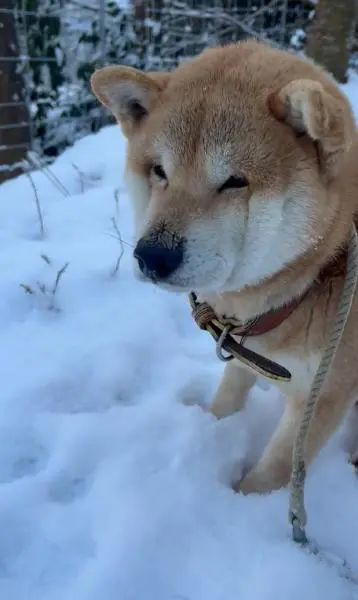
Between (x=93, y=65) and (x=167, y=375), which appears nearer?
(x=167, y=375)

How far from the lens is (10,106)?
5059 millimetres

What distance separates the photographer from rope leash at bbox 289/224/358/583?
1.35m

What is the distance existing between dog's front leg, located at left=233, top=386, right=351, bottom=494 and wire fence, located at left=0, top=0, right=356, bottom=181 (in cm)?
337

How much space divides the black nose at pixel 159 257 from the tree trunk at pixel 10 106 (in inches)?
145

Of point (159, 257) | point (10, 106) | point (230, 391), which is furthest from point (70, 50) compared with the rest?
point (159, 257)

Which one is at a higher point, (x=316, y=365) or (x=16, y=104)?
(x=316, y=365)

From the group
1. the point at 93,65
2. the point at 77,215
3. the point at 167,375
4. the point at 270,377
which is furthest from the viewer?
the point at 93,65

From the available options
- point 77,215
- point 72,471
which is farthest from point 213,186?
point 77,215

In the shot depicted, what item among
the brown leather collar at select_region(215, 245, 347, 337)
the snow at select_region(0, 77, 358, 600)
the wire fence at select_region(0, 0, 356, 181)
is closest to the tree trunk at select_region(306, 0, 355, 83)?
the wire fence at select_region(0, 0, 356, 181)

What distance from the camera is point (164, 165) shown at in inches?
57.2

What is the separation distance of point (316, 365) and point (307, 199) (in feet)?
1.51

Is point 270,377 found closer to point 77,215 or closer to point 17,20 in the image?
point 77,215

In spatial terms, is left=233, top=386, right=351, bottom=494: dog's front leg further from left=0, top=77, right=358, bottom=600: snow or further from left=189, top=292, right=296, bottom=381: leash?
left=189, top=292, right=296, bottom=381: leash

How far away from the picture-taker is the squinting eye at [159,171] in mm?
1497
